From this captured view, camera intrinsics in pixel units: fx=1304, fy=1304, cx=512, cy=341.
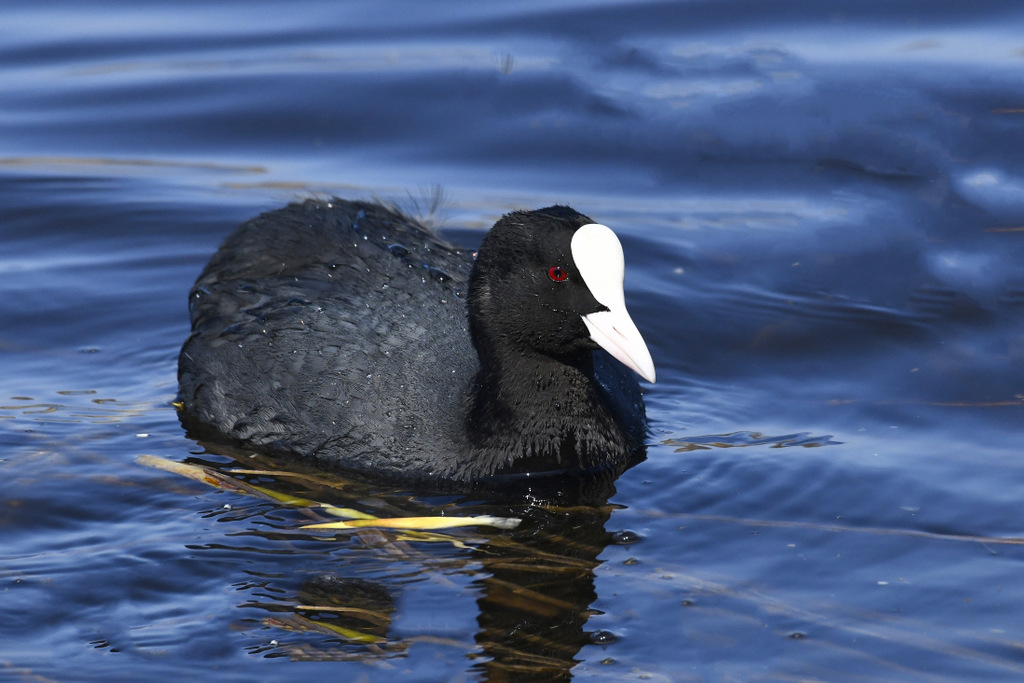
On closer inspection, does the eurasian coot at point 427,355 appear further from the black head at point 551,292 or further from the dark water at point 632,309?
the dark water at point 632,309

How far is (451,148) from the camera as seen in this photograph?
8672 millimetres

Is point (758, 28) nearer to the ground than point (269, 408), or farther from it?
farther from it

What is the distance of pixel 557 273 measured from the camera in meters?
4.56

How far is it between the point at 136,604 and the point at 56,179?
189 inches

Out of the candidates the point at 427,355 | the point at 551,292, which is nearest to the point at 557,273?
the point at 551,292

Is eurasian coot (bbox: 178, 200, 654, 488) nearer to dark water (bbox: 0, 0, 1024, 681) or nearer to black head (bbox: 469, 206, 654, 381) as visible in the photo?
black head (bbox: 469, 206, 654, 381)

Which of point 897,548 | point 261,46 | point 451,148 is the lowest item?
point 897,548

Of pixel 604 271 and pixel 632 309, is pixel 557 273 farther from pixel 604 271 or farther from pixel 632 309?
pixel 632 309

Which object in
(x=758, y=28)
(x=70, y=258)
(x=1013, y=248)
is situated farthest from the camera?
(x=758, y=28)

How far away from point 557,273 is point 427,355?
2.39 ft

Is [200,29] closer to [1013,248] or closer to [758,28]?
[758,28]

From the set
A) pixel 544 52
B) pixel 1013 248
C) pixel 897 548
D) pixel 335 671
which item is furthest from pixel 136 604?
pixel 544 52

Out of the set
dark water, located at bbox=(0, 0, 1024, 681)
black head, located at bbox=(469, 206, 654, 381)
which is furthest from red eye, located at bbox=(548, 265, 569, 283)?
dark water, located at bbox=(0, 0, 1024, 681)

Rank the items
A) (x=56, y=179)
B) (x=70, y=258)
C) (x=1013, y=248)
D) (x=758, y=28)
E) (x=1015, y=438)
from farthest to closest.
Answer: (x=758, y=28) < (x=56, y=179) < (x=70, y=258) < (x=1013, y=248) < (x=1015, y=438)
